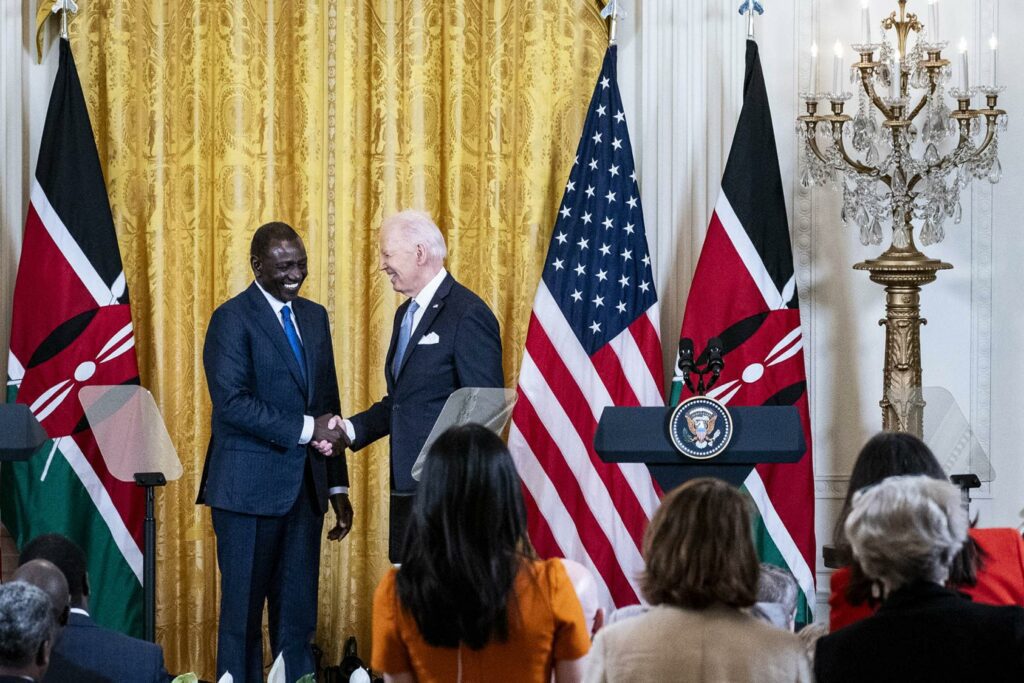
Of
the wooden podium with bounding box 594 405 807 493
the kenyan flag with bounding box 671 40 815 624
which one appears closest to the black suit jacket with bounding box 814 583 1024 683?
the wooden podium with bounding box 594 405 807 493

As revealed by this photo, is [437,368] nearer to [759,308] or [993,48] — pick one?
[759,308]

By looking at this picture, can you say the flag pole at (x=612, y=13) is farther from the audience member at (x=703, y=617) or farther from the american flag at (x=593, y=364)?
the audience member at (x=703, y=617)

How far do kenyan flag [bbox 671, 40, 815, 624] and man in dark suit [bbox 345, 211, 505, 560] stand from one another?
3.65 ft

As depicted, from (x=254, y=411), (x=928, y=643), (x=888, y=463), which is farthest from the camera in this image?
(x=254, y=411)

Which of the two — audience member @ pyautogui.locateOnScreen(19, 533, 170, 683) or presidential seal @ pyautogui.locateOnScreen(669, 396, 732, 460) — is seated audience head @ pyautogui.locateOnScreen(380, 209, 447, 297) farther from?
audience member @ pyautogui.locateOnScreen(19, 533, 170, 683)

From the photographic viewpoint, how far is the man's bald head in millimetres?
2805

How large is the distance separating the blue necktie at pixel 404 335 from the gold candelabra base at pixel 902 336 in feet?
5.88

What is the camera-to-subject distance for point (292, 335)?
511 centimetres

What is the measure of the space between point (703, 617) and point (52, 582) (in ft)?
4.21

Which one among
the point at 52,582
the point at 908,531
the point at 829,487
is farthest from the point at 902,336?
the point at 52,582

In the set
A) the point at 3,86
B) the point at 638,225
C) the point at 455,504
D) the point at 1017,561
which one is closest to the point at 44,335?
the point at 3,86

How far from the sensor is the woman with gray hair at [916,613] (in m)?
2.45

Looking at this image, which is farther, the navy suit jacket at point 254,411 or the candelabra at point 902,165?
the candelabra at point 902,165

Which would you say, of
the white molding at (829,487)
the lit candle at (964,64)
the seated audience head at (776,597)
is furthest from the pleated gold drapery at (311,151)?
the seated audience head at (776,597)
